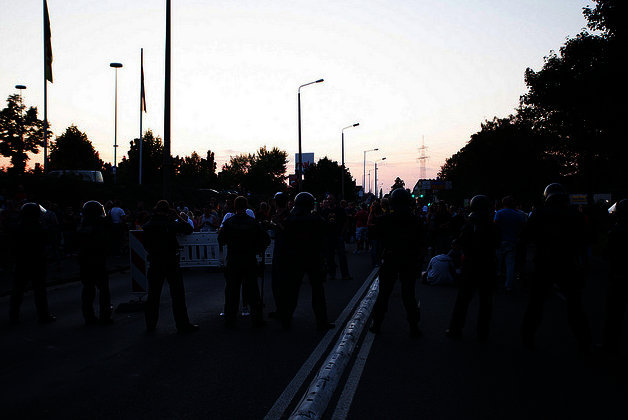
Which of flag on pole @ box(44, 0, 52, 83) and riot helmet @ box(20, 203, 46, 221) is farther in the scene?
flag on pole @ box(44, 0, 52, 83)

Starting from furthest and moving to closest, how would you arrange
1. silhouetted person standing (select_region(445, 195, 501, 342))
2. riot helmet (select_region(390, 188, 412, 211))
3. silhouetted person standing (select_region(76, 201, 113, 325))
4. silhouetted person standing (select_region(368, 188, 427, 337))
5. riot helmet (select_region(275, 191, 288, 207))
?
riot helmet (select_region(275, 191, 288, 207)), silhouetted person standing (select_region(76, 201, 113, 325)), riot helmet (select_region(390, 188, 412, 211)), silhouetted person standing (select_region(368, 188, 427, 337)), silhouetted person standing (select_region(445, 195, 501, 342))

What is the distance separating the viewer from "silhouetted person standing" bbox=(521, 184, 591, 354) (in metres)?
6.59

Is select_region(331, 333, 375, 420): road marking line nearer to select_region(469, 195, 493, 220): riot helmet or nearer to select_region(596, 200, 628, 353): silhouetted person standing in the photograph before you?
select_region(469, 195, 493, 220): riot helmet

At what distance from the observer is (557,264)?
6695 millimetres

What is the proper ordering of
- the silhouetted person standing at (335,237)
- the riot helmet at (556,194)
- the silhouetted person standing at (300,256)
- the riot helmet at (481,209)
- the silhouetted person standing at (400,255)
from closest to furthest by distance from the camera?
1. the riot helmet at (556,194)
2. the riot helmet at (481,209)
3. the silhouetted person standing at (400,255)
4. the silhouetted person standing at (300,256)
5. the silhouetted person standing at (335,237)

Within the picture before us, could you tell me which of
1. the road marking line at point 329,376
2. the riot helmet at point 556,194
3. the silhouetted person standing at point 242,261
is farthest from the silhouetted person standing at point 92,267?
the riot helmet at point 556,194

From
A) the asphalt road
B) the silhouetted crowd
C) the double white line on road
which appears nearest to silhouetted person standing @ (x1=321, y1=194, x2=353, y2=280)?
the silhouetted crowd

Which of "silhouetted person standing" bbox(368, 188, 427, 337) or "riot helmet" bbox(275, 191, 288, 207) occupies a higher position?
"riot helmet" bbox(275, 191, 288, 207)

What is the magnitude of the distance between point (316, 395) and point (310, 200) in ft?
12.8

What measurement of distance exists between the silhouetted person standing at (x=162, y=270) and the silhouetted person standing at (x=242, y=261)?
584mm

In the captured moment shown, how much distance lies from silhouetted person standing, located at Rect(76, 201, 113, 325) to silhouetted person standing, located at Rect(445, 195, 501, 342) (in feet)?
15.6

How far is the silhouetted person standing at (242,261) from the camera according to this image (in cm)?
820

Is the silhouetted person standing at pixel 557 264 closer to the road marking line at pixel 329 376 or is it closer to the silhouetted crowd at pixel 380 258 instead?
the silhouetted crowd at pixel 380 258

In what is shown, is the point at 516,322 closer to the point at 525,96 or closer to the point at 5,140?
the point at 525,96
